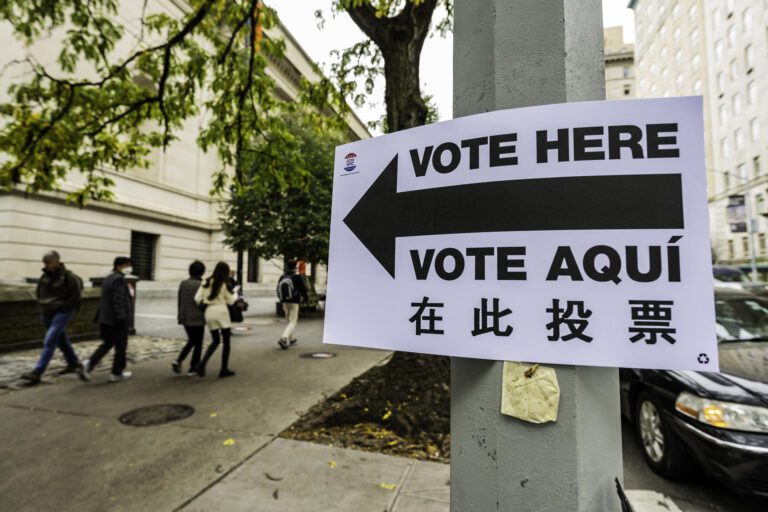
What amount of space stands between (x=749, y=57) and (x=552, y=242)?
177 ft

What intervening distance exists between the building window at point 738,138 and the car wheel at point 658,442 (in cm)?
4998

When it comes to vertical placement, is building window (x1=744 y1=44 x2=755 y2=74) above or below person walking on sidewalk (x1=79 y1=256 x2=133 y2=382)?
above

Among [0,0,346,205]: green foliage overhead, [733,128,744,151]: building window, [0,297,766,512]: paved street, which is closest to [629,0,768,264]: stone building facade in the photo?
[733,128,744,151]: building window

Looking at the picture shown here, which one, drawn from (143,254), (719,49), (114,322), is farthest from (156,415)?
(719,49)

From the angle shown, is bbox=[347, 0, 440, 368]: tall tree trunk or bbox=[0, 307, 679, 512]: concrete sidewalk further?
bbox=[347, 0, 440, 368]: tall tree trunk

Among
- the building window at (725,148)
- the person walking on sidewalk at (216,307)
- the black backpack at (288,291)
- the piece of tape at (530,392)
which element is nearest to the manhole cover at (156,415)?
the person walking on sidewalk at (216,307)

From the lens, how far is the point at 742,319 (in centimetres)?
429

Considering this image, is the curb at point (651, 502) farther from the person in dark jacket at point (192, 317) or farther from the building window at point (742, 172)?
the building window at point (742, 172)

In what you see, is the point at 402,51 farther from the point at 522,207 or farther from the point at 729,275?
the point at 729,275

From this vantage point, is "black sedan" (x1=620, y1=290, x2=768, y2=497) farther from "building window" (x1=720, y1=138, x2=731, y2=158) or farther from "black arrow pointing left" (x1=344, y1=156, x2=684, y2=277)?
"building window" (x1=720, y1=138, x2=731, y2=158)

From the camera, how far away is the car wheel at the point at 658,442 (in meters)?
3.38

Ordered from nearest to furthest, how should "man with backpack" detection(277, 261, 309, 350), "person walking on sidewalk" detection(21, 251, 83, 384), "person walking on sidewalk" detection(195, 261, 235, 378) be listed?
"person walking on sidewalk" detection(21, 251, 83, 384) → "person walking on sidewalk" detection(195, 261, 235, 378) → "man with backpack" detection(277, 261, 309, 350)

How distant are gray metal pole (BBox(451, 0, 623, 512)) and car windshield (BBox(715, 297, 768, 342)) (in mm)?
3877

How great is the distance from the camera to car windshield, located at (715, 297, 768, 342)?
3.98 m
